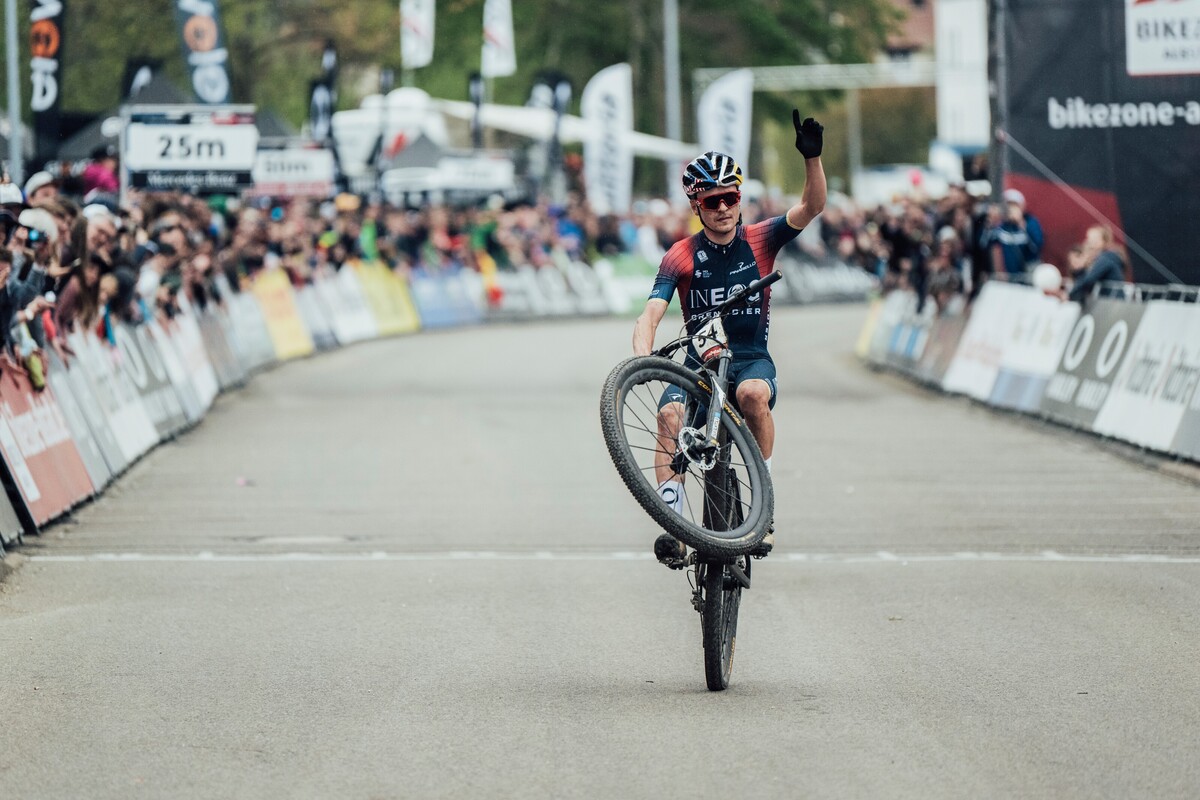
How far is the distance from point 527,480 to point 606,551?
150 inches

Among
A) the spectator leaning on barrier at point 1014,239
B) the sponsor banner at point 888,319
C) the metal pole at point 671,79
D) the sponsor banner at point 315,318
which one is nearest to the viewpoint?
the spectator leaning on barrier at point 1014,239

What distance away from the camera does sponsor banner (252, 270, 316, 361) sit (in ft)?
95.3

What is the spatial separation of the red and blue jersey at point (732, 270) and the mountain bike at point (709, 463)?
0.81 ft

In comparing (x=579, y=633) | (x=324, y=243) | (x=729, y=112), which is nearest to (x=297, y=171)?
(x=324, y=243)

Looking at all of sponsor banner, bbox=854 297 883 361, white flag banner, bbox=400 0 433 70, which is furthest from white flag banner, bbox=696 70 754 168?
sponsor banner, bbox=854 297 883 361

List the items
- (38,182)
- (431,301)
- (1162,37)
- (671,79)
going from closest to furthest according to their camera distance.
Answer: (38,182) < (1162,37) < (431,301) < (671,79)

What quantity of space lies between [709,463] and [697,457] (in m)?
0.05

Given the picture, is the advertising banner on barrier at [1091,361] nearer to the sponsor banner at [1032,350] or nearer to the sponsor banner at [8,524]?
the sponsor banner at [1032,350]

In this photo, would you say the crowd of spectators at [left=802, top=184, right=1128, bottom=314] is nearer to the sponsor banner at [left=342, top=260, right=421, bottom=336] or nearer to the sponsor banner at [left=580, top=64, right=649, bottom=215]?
the sponsor banner at [left=342, top=260, right=421, bottom=336]

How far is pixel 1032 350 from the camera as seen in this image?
795 inches

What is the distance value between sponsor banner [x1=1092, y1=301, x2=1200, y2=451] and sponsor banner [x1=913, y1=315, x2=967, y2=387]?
237 inches

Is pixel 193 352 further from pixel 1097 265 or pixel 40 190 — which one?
pixel 1097 265

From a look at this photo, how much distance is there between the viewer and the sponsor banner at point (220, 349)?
77.1ft

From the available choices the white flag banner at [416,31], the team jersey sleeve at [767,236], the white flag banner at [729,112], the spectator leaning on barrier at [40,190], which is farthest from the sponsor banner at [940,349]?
the white flag banner at [729,112]
